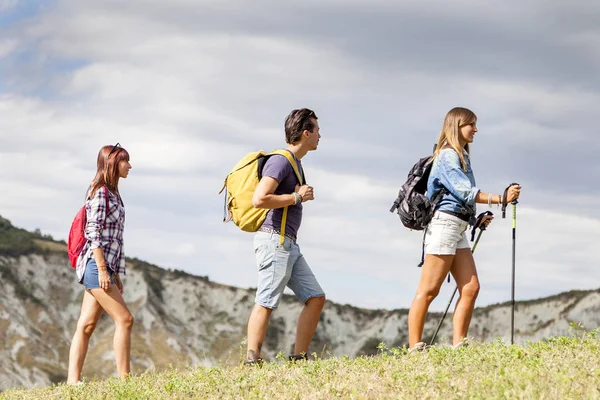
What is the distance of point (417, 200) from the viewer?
33.9 ft

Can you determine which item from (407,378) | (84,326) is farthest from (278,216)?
(84,326)

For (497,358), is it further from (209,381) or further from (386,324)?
(386,324)

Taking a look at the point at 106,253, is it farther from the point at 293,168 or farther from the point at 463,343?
the point at 463,343

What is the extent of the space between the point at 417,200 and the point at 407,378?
2673 millimetres

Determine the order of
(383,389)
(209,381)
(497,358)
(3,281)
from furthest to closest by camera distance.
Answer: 1. (3,281)
2. (209,381)
3. (497,358)
4. (383,389)

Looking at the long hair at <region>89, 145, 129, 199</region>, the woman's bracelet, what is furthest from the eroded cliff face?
the woman's bracelet

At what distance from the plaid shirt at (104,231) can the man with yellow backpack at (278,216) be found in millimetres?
1541

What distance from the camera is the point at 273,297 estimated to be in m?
10.6

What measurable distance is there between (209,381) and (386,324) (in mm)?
37989

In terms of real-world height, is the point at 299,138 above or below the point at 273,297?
above

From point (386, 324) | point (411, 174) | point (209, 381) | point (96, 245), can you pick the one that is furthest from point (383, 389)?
point (386, 324)

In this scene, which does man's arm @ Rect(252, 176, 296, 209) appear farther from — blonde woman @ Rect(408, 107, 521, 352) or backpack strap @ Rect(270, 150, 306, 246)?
blonde woman @ Rect(408, 107, 521, 352)

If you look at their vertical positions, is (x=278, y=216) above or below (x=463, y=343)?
above

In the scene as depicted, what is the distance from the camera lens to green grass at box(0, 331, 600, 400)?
7.48 metres
